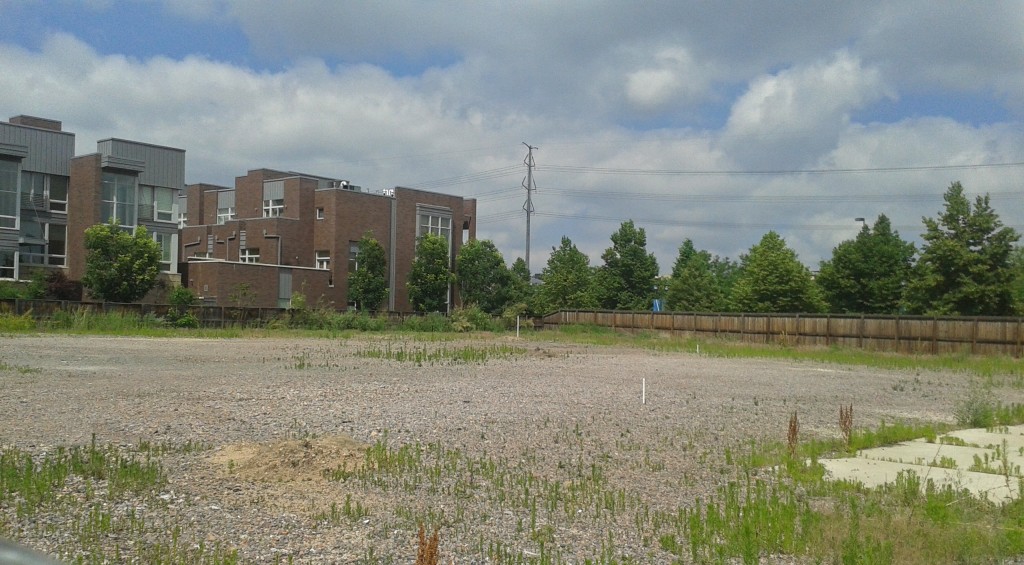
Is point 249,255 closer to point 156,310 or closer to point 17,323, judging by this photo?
point 156,310

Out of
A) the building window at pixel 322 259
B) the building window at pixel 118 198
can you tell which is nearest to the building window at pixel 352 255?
the building window at pixel 322 259

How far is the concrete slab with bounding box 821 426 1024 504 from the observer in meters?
9.29

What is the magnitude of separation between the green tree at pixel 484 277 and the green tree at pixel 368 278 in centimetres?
740

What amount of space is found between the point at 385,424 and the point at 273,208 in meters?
61.8

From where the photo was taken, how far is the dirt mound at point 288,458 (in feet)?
28.9

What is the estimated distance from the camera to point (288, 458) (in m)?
9.21

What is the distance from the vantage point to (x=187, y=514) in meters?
7.26

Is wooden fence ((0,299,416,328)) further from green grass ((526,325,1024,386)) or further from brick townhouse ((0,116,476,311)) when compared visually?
green grass ((526,325,1024,386))

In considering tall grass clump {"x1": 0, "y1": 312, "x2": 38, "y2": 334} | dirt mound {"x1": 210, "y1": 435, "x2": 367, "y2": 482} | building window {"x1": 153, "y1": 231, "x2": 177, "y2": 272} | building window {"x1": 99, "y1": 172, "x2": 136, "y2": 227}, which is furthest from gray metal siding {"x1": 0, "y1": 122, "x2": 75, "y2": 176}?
dirt mound {"x1": 210, "y1": 435, "x2": 367, "y2": 482}

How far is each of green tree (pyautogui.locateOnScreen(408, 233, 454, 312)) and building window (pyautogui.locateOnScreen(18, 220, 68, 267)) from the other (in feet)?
79.1

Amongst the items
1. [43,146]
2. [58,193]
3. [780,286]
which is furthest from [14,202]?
[780,286]

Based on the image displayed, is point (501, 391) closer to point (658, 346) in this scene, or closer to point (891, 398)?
point (891, 398)

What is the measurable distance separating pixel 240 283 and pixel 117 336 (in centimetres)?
2460

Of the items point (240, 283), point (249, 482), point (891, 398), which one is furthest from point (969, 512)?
point (240, 283)
